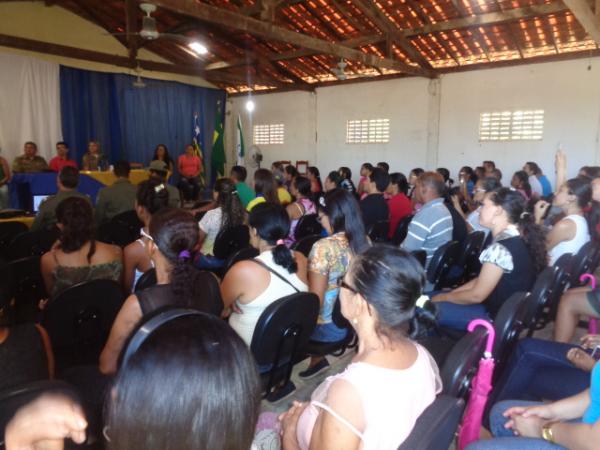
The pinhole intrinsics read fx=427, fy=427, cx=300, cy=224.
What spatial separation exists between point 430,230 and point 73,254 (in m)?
2.42

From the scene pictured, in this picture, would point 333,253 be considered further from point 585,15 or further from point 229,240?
point 585,15

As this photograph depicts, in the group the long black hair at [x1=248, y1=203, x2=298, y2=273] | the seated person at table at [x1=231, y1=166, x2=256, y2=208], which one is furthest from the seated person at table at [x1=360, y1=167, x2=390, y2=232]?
the long black hair at [x1=248, y1=203, x2=298, y2=273]

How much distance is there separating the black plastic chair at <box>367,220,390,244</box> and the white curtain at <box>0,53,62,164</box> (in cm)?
777

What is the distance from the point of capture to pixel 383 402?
101 centimetres

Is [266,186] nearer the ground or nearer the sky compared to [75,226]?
nearer the sky

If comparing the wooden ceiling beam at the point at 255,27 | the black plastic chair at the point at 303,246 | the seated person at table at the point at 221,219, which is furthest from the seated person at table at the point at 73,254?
the wooden ceiling beam at the point at 255,27

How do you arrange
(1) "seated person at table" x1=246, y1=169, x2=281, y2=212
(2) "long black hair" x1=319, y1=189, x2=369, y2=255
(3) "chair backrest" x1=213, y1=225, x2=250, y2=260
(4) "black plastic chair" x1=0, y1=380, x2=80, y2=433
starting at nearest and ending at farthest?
(4) "black plastic chair" x1=0, y1=380, x2=80, y2=433
(2) "long black hair" x1=319, y1=189, x2=369, y2=255
(3) "chair backrest" x1=213, y1=225, x2=250, y2=260
(1) "seated person at table" x1=246, y1=169, x2=281, y2=212

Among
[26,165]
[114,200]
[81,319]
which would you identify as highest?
[26,165]

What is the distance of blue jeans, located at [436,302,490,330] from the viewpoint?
7.89 feet

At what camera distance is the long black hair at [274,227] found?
6.79 ft

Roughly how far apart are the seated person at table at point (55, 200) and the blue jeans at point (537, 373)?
3.29m

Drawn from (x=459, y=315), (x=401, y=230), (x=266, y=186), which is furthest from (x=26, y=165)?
(x=459, y=315)

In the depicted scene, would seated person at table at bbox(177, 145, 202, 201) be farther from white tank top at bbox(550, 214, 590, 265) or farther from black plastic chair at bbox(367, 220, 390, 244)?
white tank top at bbox(550, 214, 590, 265)

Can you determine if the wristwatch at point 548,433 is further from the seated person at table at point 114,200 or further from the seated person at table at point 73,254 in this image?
the seated person at table at point 114,200
